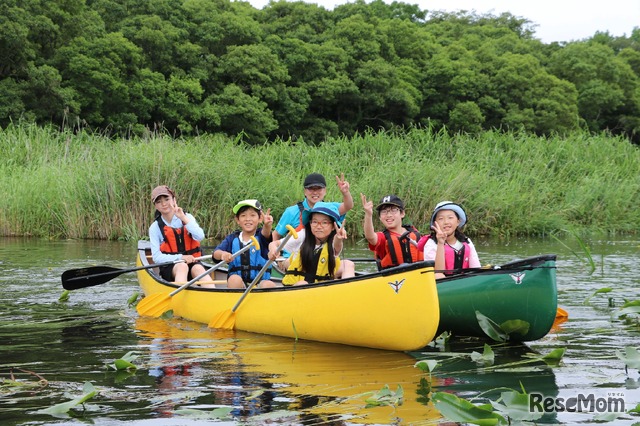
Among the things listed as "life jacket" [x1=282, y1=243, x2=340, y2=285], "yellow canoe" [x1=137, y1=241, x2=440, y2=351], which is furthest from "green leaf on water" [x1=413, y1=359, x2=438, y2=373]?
"life jacket" [x1=282, y1=243, x2=340, y2=285]

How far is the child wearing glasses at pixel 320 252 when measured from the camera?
682 centimetres

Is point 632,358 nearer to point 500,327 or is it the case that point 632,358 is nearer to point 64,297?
point 500,327

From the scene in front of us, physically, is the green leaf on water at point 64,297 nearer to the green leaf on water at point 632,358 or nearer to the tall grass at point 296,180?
the tall grass at point 296,180

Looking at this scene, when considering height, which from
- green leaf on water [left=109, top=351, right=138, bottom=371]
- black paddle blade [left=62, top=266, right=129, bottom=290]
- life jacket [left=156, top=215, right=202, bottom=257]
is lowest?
green leaf on water [left=109, top=351, right=138, bottom=371]

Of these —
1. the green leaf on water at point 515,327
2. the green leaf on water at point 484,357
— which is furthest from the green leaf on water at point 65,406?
the green leaf on water at point 515,327

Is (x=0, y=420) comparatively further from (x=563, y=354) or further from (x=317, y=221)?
(x=563, y=354)

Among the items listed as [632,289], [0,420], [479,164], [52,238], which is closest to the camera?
[0,420]

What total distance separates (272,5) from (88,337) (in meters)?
29.5

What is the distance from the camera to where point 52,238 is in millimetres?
14562

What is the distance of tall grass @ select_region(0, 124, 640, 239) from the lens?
14.0 m

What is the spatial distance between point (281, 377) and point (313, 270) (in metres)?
1.54

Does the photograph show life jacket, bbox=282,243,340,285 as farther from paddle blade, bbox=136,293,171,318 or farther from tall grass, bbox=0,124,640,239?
tall grass, bbox=0,124,640,239

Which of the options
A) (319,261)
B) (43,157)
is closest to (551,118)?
(43,157)

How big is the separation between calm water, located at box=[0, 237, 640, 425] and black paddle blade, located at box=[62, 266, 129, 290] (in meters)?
0.23
